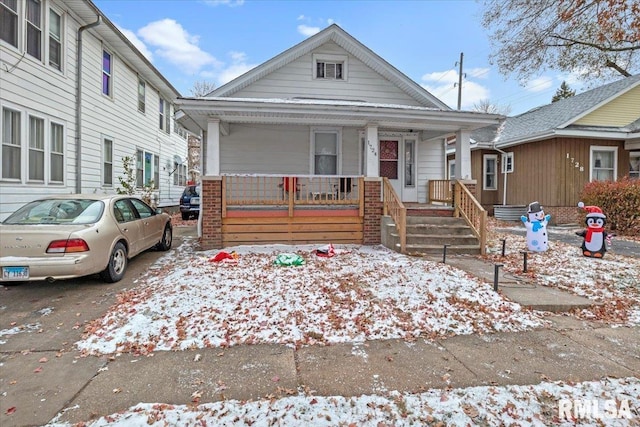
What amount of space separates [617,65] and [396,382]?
557 inches

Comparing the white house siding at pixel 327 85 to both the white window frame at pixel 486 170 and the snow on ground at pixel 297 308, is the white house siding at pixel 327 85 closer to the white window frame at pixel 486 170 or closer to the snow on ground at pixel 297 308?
the snow on ground at pixel 297 308

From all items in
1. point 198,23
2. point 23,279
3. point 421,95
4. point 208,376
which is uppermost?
point 198,23

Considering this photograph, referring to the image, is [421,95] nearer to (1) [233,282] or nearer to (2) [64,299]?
(1) [233,282]

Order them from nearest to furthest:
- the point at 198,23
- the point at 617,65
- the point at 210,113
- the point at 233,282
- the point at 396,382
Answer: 1. the point at 396,382
2. the point at 233,282
3. the point at 210,113
4. the point at 617,65
5. the point at 198,23

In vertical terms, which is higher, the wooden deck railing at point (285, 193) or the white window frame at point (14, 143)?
the white window frame at point (14, 143)

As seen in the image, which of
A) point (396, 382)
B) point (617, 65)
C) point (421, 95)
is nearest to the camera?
point (396, 382)

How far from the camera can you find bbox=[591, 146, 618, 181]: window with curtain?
1409cm

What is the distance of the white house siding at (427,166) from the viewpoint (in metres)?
11.2

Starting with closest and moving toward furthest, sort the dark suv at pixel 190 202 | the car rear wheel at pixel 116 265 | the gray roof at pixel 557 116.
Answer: the car rear wheel at pixel 116 265
the gray roof at pixel 557 116
the dark suv at pixel 190 202

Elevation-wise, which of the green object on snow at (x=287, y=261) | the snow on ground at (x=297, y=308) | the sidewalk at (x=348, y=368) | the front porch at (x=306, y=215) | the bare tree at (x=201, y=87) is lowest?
the sidewalk at (x=348, y=368)

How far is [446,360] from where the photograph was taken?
3293mm

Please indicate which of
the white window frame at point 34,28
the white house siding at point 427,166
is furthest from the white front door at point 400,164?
the white window frame at point 34,28

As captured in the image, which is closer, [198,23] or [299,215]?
[299,215]

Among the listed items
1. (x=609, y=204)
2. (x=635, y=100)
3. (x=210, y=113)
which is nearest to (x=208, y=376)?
(x=210, y=113)
